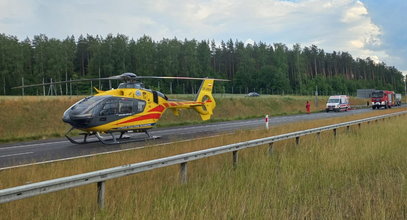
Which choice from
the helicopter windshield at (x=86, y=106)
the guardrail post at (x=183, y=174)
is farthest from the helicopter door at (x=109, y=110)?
the guardrail post at (x=183, y=174)

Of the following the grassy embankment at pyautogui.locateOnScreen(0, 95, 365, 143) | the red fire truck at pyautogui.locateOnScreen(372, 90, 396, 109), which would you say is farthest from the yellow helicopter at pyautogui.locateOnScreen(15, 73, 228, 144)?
the red fire truck at pyautogui.locateOnScreen(372, 90, 396, 109)

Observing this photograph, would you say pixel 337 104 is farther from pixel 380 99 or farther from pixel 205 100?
pixel 205 100

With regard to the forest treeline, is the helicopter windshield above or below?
below

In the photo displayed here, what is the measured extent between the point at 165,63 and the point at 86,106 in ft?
234

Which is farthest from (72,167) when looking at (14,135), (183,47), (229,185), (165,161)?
(183,47)

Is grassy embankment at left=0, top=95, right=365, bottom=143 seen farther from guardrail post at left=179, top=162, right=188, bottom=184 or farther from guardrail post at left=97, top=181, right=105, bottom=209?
guardrail post at left=97, top=181, right=105, bottom=209

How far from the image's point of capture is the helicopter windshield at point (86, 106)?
43.3 ft

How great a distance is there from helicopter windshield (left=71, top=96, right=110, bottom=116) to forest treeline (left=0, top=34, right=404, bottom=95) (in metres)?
56.0

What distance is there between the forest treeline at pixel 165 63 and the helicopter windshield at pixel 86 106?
184 feet

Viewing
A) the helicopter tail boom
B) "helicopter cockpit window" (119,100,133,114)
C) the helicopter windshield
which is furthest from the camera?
the helicopter tail boom

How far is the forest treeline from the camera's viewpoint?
244 ft

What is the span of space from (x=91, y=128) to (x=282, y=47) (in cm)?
11278

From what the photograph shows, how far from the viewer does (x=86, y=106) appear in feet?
44.0

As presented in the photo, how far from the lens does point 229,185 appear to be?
5.80 meters
